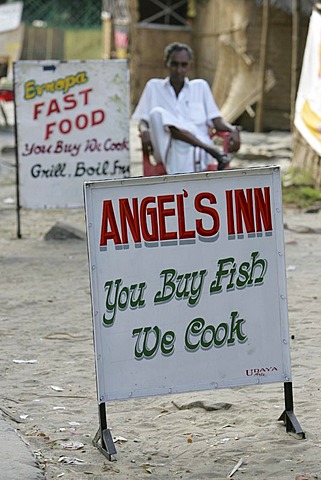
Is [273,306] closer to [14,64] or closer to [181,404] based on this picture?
[181,404]

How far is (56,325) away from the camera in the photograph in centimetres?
628

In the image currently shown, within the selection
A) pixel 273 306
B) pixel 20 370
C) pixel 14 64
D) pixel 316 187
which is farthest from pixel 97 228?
pixel 316 187

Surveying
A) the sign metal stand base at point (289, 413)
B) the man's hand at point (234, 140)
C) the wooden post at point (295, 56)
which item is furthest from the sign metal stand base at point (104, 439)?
the wooden post at point (295, 56)

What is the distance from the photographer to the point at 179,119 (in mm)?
8766

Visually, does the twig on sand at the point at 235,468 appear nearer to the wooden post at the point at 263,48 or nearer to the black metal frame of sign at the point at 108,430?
Result: the black metal frame of sign at the point at 108,430

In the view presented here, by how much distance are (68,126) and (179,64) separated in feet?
3.35

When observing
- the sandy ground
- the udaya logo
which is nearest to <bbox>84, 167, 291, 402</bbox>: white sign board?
the udaya logo

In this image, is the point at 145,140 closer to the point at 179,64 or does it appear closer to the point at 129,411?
the point at 179,64

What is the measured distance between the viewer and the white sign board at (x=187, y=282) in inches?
162

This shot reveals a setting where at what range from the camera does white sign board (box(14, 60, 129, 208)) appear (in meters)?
8.36

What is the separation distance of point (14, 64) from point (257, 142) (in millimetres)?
7996

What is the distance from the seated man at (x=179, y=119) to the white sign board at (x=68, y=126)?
0.91 feet

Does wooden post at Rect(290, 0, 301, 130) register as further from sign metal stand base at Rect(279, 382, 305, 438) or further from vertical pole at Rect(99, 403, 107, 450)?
vertical pole at Rect(99, 403, 107, 450)

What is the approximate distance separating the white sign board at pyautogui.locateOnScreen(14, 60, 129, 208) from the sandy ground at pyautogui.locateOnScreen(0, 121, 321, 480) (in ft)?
4.43
